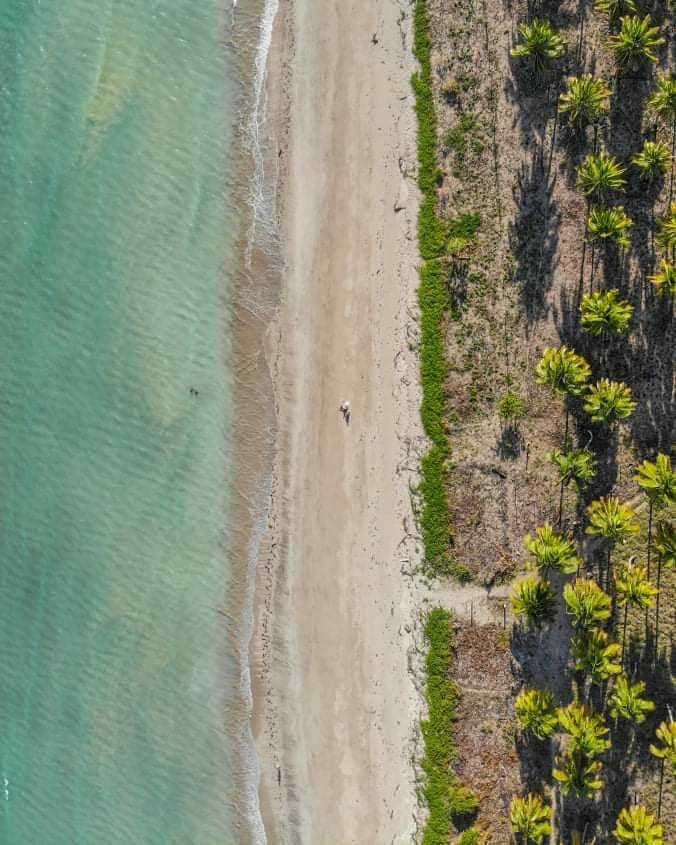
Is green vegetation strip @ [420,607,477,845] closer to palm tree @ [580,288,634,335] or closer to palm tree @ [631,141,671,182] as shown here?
palm tree @ [580,288,634,335]

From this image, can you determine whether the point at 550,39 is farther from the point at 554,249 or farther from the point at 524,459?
the point at 524,459

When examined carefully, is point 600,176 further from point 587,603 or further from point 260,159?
point 587,603

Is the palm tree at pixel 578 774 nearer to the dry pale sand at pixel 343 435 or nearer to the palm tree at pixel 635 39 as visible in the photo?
the dry pale sand at pixel 343 435

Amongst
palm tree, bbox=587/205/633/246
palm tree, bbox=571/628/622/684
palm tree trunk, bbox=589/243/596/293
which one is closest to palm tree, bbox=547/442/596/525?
palm tree, bbox=571/628/622/684

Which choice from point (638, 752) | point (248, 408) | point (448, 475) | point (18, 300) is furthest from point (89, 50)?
point (638, 752)

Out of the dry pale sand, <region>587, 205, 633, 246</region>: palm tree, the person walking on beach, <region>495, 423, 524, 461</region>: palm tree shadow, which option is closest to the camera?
<region>587, 205, 633, 246</region>: palm tree
